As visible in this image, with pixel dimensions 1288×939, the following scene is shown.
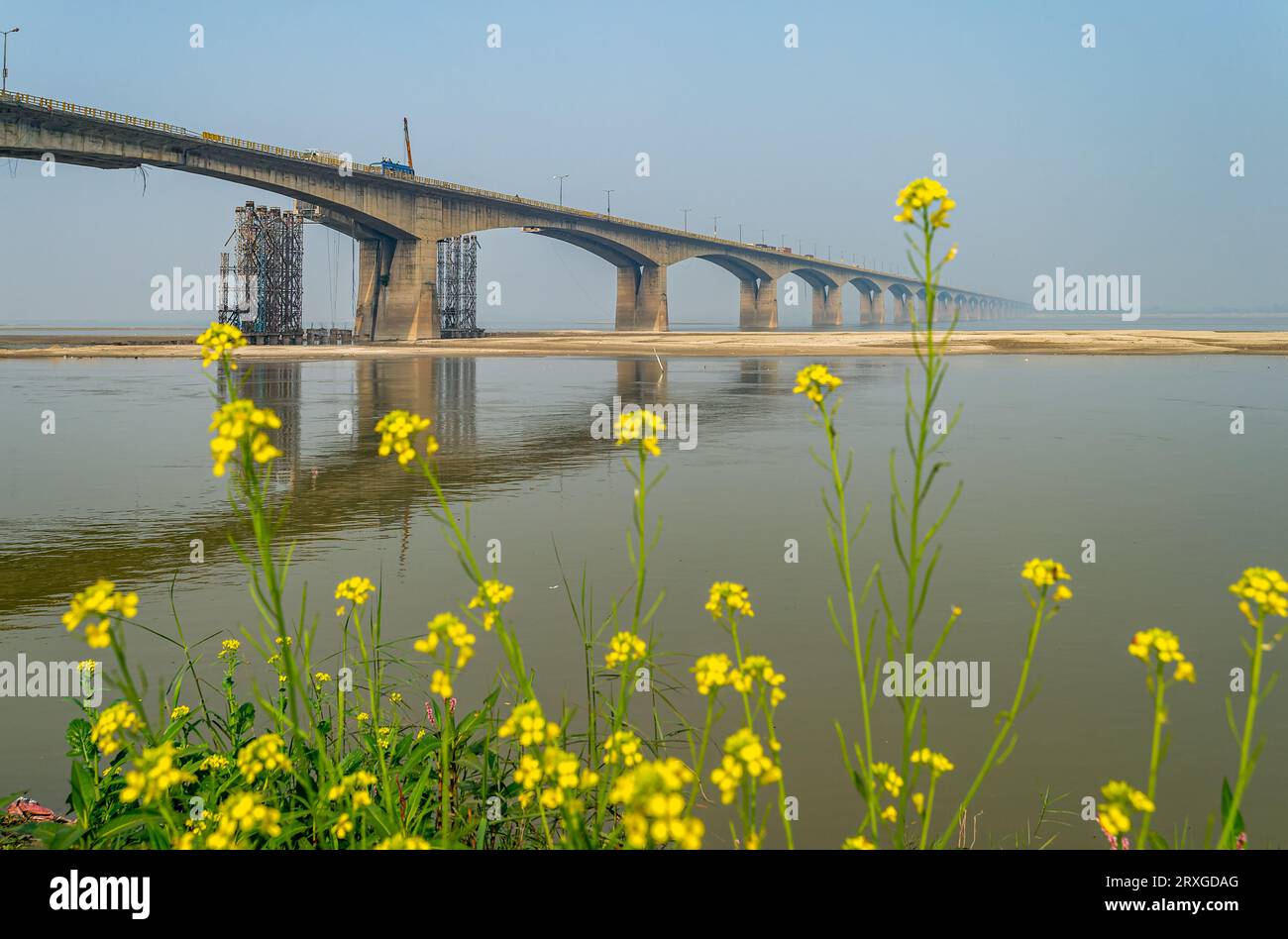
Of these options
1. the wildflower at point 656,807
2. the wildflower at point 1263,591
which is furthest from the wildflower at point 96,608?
the wildflower at point 1263,591

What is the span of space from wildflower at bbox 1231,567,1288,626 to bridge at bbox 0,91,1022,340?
11.0 meters

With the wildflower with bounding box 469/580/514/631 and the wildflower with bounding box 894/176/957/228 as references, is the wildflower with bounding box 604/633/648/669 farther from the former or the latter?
the wildflower with bounding box 894/176/957/228

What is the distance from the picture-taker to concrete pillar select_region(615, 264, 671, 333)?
289 ft

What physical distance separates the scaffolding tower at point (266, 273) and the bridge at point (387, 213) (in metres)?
2.97

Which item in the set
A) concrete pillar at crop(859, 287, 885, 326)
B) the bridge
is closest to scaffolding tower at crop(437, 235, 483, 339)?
the bridge

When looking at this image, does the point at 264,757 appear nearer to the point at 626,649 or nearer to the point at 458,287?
the point at 626,649

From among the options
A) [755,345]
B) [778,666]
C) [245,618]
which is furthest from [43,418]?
[755,345]

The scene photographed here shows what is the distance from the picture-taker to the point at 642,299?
89562mm

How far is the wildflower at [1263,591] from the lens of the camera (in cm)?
171

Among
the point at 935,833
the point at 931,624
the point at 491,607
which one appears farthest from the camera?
the point at 931,624

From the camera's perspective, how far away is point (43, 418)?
53.6 feet

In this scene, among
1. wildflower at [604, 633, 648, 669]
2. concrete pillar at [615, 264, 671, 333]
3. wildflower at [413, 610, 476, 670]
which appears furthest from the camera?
concrete pillar at [615, 264, 671, 333]
